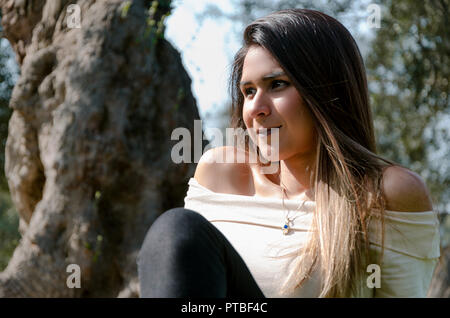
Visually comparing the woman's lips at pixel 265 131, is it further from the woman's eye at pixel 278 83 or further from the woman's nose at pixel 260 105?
the woman's eye at pixel 278 83

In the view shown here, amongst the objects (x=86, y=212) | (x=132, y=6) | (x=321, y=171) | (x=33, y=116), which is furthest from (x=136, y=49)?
(x=321, y=171)

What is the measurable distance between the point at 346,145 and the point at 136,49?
261 cm

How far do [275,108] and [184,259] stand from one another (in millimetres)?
853

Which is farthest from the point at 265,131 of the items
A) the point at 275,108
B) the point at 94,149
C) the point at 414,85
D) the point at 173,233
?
the point at 414,85

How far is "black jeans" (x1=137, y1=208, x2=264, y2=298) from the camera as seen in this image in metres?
1.50

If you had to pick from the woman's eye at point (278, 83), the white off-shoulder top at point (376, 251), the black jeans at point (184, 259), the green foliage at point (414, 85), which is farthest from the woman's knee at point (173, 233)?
the green foliage at point (414, 85)

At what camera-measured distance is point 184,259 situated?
60.1 inches

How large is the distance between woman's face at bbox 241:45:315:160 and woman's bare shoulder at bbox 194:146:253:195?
35 cm

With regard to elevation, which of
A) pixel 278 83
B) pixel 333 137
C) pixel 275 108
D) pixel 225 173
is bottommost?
pixel 225 173

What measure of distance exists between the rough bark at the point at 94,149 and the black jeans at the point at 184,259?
2.49 m

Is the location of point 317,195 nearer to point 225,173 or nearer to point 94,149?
point 225,173

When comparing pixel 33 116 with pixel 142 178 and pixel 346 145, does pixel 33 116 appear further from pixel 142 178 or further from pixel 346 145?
pixel 346 145

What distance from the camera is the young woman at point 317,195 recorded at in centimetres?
191

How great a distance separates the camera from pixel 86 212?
13.2ft
